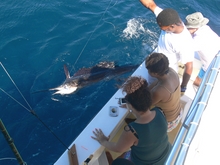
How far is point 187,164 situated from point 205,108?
546mm

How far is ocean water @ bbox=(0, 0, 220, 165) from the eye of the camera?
548cm

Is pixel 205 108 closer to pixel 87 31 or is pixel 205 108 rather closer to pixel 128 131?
pixel 128 131

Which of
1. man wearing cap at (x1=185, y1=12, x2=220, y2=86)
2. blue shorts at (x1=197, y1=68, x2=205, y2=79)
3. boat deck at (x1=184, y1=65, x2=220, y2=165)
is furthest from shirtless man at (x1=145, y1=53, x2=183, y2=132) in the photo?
blue shorts at (x1=197, y1=68, x2=205, y2=79)

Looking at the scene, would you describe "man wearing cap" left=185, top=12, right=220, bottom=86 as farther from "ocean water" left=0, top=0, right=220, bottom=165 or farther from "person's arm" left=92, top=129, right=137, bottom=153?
"ocean water" left=0, top=0, right=220, bottom=165

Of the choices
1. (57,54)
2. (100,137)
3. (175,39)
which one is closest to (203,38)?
(175,39)

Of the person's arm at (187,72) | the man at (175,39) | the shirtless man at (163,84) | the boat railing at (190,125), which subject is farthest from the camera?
the person's arm at (187,72)

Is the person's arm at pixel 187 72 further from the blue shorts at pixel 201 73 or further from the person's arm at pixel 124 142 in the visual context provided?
the person's arm at pixel 124 142

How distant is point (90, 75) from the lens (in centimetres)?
657

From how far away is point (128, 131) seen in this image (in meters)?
2.37

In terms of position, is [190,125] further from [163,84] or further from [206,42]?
[206,42]

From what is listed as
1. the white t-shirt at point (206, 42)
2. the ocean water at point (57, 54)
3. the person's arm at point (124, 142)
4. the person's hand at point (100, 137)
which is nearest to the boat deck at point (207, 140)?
the person's arm at point (124, 142)

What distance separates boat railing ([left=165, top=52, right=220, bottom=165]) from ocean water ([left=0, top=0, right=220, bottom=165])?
379 centimetres

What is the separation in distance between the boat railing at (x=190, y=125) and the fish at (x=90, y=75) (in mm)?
4427

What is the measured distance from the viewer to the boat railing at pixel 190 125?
5.65 feet
